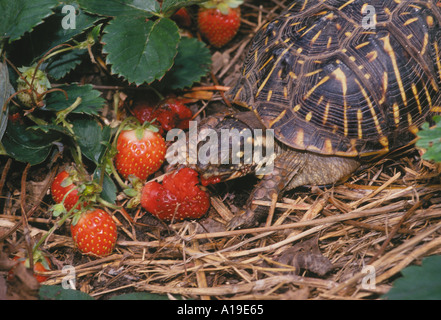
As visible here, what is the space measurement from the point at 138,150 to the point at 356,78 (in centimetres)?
120

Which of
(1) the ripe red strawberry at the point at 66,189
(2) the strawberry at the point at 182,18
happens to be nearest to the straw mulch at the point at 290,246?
(1) the ripe red strawberry at the point at 66,189

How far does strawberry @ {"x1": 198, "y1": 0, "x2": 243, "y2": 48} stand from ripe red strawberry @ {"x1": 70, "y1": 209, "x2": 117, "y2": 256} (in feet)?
4.61

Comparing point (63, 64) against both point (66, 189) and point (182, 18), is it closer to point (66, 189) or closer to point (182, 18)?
point (66, 189)

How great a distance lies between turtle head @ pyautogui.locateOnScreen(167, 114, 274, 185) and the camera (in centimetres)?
198

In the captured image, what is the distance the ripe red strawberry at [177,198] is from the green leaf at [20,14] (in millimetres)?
1000

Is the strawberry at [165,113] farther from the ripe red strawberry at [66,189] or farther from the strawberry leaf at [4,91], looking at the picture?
the strawberry leaf at [4,91]

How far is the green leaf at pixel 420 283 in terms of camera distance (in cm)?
144

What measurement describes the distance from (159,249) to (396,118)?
142 cm

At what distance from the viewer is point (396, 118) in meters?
2.06

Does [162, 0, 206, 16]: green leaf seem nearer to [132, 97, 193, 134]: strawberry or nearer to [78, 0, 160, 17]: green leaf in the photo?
[78, 0, 160, 17]: green leaf

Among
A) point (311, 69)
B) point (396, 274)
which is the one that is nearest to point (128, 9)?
point (311, 69)
